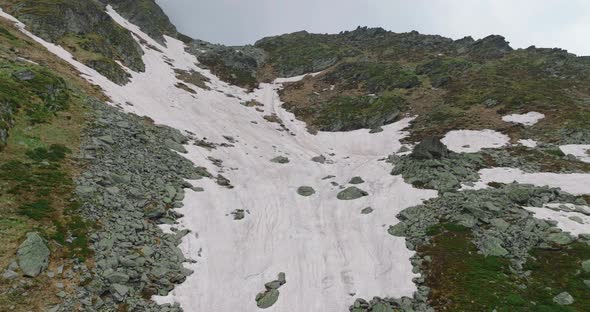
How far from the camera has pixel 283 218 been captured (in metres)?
29.3

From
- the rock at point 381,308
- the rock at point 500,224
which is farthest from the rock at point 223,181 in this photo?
the rock at point 500,224

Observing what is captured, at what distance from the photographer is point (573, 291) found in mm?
18031

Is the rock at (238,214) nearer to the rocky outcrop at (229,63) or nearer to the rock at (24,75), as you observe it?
the rock at (24,75)

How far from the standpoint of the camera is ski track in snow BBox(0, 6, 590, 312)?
21.2 m

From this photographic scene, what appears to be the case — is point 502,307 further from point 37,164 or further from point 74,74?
point 74,74

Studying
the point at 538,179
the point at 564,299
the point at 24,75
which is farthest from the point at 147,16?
the point at 564,299

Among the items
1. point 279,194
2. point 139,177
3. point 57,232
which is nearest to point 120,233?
point 57,232

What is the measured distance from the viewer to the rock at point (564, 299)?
17.4 m

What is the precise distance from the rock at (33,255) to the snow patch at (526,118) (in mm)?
51949

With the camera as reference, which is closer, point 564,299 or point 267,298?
point 564,299

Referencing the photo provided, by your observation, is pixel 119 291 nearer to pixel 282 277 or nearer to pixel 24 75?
pixel 282 277

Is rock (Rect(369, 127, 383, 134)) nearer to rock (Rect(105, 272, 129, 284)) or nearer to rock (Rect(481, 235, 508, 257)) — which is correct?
rock (Rect(481, 235, 508, 257))

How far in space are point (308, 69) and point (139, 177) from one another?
70394 mm

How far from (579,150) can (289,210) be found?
3154 centimetres
